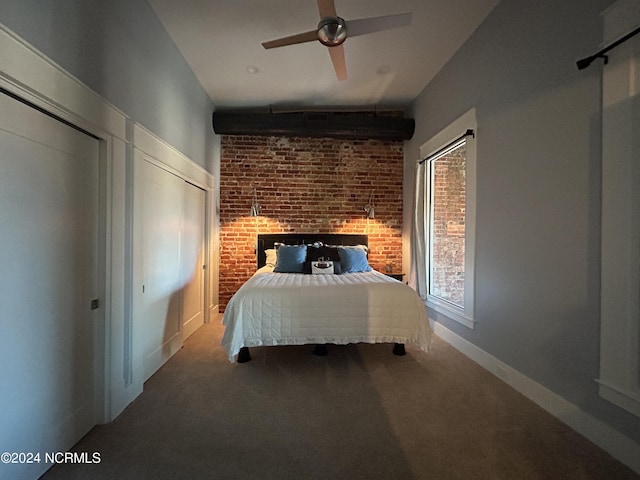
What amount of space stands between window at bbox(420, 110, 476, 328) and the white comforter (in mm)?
699

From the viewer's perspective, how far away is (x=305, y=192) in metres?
4.68

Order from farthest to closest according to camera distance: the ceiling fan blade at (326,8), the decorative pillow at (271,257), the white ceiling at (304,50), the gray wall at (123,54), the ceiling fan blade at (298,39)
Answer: the decorative pillow at (271,257) → the white ceiling at (304,50) → the ceiling fan blade at (298,39) → the ceiling fan blade at (326,8) → the gray wall at (123,54)

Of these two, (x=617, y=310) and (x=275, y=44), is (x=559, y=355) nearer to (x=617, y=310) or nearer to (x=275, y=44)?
(x=617, y=310)

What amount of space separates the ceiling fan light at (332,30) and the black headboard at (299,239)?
275 centimetres

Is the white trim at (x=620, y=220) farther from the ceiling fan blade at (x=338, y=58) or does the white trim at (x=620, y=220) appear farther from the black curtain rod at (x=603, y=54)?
the ceiling fan blade at (x=338, y=58)

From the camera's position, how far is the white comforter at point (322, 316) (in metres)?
2.55

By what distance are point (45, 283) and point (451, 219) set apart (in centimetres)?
365

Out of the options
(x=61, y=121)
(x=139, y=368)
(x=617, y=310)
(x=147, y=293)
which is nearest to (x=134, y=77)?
(x=61, y=121)

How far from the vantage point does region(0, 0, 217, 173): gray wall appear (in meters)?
1.41

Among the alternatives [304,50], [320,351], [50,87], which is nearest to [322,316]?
[320,351]

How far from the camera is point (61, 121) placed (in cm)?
156

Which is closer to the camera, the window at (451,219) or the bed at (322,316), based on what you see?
the bed at (322,316)

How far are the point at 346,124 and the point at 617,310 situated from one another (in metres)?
3.73

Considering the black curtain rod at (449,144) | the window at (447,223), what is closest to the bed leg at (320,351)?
the window at (447,223)
